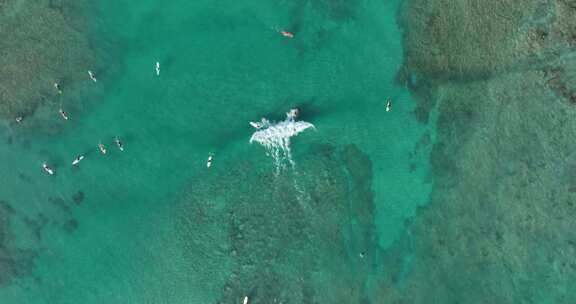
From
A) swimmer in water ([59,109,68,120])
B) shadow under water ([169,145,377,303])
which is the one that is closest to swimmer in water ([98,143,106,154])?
swimmer in water ([59,109,68,120])

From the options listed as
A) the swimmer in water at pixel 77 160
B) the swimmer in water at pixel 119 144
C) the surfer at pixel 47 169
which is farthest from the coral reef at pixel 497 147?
the surfer at pixel 47 169

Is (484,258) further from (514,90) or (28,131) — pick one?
(28,131)

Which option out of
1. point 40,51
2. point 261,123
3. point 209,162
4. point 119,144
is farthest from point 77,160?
point 261,123

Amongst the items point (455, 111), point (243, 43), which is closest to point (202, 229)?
point (243, 43)

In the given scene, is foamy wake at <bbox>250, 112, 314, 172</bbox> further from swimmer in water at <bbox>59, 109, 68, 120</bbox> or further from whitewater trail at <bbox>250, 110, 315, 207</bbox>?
swimmer in water at <bbox>59, 109, 68, 120</bbox>

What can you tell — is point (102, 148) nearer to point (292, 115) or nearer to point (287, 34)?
point (292, 115)

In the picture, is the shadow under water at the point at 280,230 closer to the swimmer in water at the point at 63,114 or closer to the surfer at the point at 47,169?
the surfer at the point at 47,169
